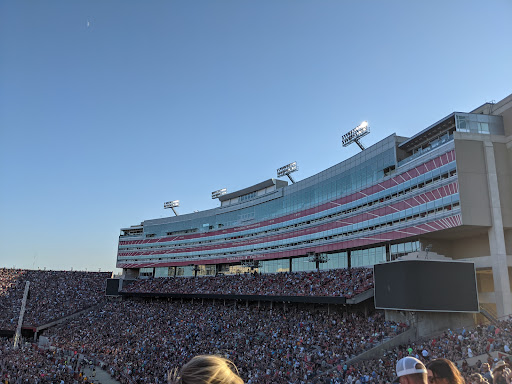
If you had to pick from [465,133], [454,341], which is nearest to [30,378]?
[454,341]

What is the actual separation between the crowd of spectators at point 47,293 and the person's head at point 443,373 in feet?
208

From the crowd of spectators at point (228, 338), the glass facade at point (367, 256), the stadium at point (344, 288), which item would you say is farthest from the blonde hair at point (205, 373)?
the glass facade at point (367, 256)

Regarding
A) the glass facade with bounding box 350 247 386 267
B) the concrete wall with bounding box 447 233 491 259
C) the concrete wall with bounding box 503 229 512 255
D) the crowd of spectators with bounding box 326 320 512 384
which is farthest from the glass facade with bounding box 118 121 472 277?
the crowd of spectators with bounding box 326 320 512 384

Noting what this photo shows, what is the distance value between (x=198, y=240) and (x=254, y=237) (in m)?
13.6

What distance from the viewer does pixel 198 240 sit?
6844 centimetres

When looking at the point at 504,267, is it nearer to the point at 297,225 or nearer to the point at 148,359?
the point at 297,225

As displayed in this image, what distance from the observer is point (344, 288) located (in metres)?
36.6

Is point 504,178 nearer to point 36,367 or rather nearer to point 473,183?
point 473,183

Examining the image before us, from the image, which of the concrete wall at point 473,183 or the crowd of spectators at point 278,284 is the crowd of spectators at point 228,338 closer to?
the crowd of spectators at point 278,284

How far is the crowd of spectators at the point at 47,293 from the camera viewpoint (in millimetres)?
59250

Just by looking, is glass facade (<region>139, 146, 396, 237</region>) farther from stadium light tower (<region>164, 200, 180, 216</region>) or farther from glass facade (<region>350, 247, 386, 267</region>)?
stadium light tower (<region>164, 200, 180, 216</region>)

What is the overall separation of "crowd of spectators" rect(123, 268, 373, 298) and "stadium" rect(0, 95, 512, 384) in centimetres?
25

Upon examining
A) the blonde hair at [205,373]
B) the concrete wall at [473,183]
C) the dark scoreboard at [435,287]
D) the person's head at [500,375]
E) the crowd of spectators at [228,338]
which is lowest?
the crowd of spectators at [228,338]

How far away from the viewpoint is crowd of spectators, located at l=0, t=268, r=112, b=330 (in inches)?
2333
